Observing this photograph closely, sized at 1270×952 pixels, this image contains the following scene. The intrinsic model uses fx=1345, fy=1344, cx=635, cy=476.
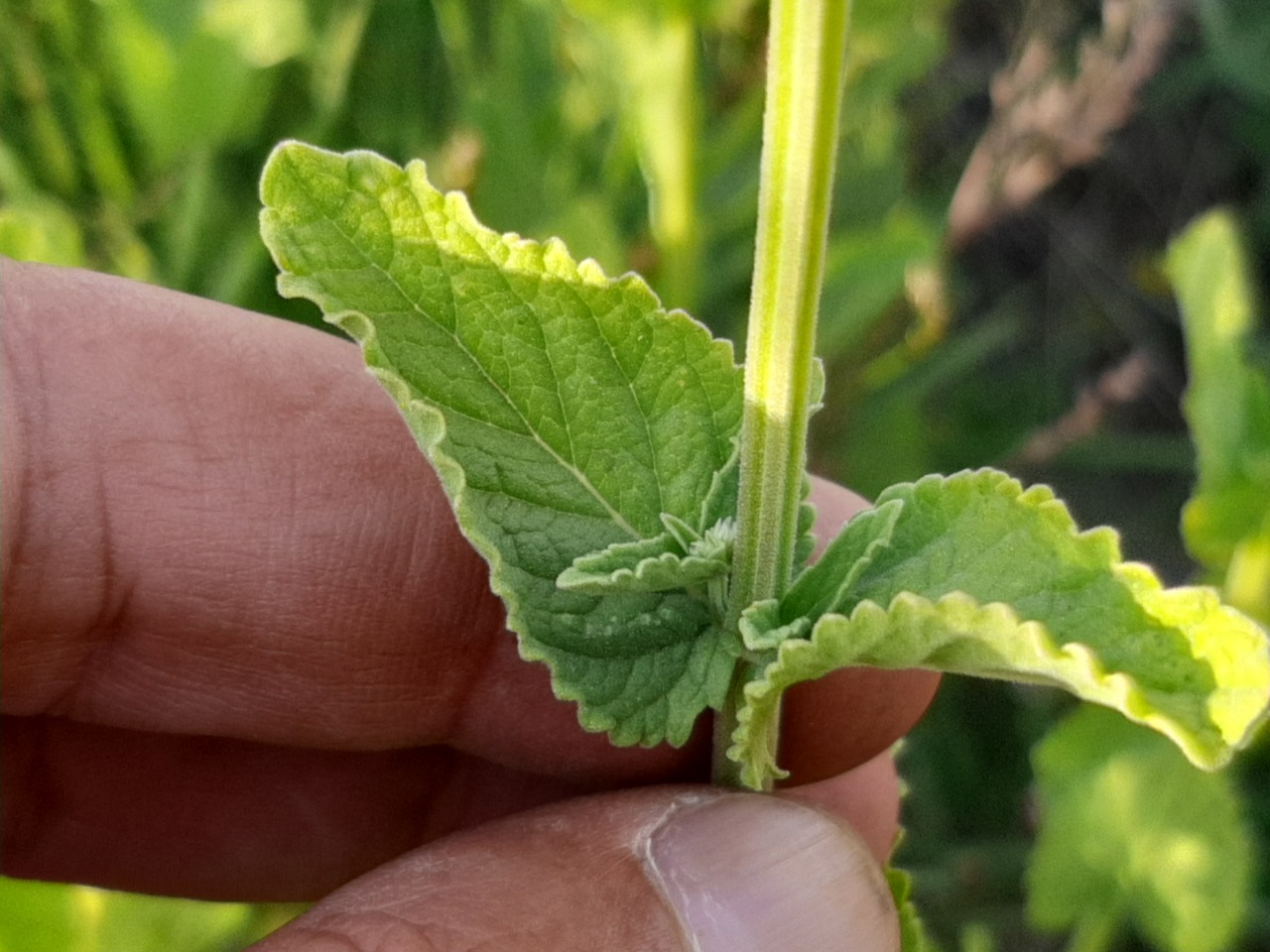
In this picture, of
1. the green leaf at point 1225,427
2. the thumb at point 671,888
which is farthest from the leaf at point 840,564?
the green leaf at point 1225,427

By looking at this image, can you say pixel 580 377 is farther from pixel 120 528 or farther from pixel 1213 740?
pixel 120 528

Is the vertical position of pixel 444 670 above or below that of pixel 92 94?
below

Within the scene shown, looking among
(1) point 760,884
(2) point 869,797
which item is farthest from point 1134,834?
(1) point 760,884

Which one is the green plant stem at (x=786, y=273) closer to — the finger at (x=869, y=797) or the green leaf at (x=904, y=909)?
the green leaf at (x=904, y=909)

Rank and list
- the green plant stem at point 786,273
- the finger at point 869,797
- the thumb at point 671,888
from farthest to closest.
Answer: the finger at point 869,797 → the thumb at point 671,888 → the green plant stem at point 786,273

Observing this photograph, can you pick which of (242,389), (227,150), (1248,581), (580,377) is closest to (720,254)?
(227,150)

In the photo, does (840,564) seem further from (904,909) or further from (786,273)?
(904,909)
